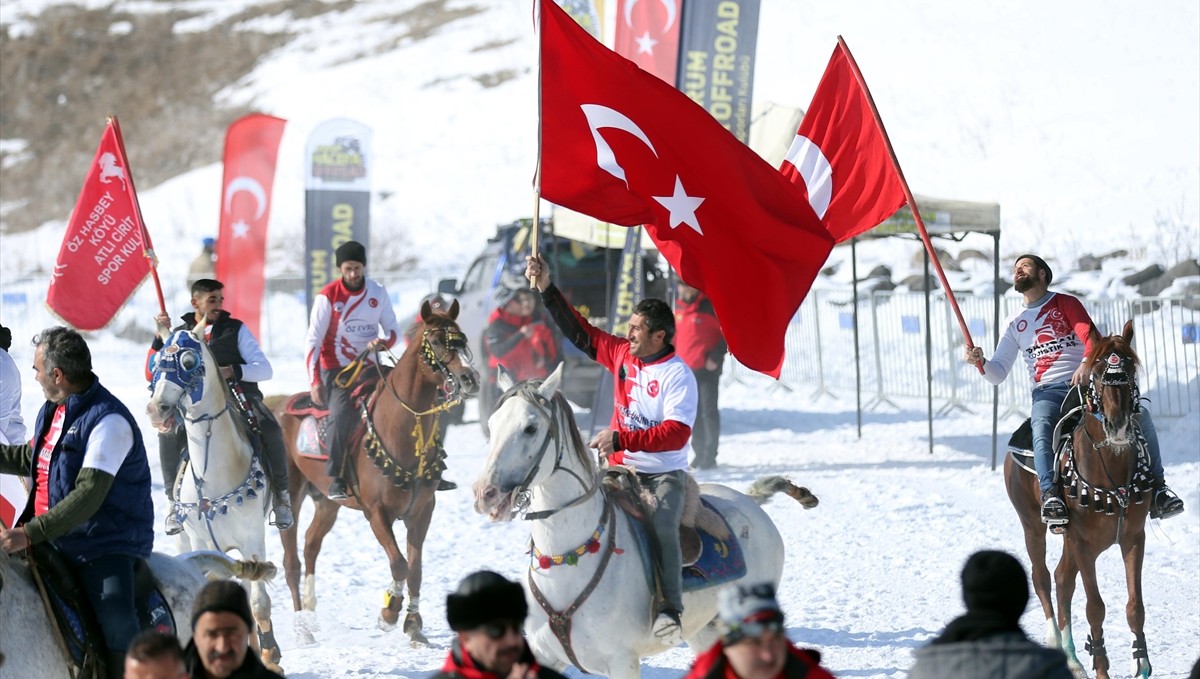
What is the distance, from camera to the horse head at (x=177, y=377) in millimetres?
8375

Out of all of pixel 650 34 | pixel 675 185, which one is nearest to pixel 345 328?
pixel 675 185

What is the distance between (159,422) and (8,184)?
45506mm

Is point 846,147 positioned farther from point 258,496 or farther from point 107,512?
point 107,512

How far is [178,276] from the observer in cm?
3475

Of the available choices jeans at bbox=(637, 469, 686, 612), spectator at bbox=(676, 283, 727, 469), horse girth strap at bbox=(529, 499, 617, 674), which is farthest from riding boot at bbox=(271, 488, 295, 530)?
spectator at bbox=(676, 283, 727, 469)

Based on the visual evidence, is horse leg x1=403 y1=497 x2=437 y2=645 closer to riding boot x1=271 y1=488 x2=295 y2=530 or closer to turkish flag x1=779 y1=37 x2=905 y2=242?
riding boot x1=271 y1=488 x2=295 y2=530

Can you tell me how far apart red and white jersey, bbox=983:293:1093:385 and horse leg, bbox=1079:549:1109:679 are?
48.5 inches

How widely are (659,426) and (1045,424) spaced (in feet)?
10.7

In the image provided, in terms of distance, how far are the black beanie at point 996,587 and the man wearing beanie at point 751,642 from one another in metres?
0.57

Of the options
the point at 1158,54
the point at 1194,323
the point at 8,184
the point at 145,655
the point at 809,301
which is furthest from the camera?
the point at 8,184

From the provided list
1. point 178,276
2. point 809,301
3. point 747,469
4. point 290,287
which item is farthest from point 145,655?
point 178,276

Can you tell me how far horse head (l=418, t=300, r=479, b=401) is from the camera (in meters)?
10.2

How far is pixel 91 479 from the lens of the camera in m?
5.65

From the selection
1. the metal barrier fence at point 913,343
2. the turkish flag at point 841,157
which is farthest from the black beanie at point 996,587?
the metal barrier fence at point 913,343
